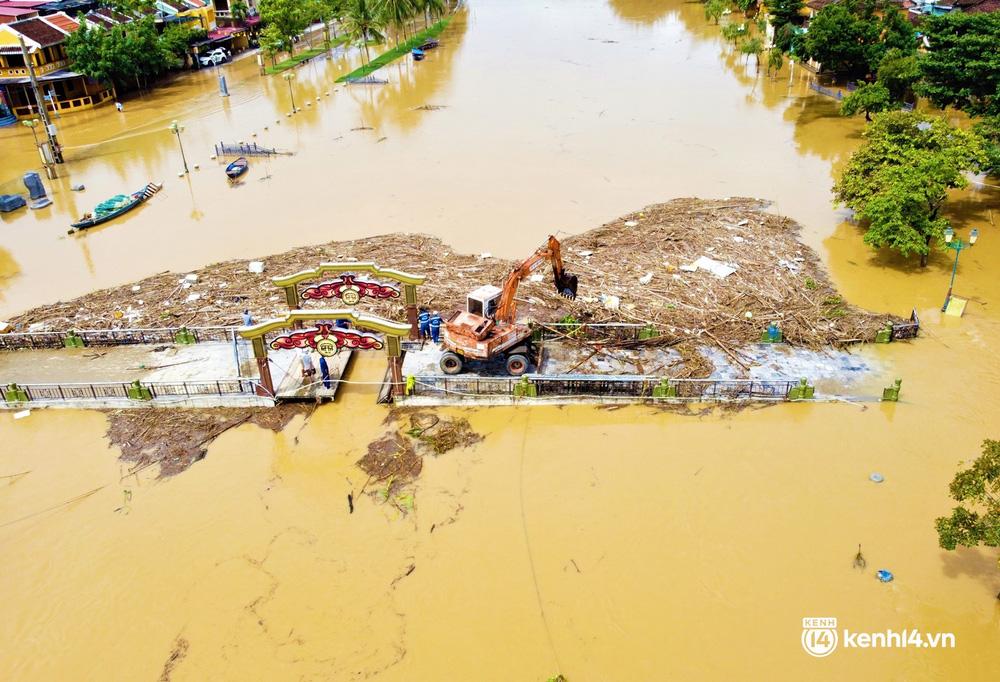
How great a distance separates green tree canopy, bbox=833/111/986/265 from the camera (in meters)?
26.1

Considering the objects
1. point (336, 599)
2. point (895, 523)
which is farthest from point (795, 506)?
point (336, 599)

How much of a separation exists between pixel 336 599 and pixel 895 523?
12.9 metres

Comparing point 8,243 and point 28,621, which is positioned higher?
point 8,243

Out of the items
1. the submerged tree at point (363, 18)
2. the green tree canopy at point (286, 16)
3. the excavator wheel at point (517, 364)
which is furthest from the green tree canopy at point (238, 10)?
the excavator wheel at point (517, 364)

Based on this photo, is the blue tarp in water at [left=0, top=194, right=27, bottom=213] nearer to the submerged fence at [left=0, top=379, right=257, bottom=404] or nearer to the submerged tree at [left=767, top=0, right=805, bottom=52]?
the submerged fence at [left=0, top=379, right=257, bottom=404]

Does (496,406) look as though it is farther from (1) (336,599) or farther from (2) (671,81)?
Answer: (2) (671,81)

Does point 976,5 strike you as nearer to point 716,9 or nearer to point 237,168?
point 716,9

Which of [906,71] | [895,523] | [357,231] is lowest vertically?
→ [895,523]

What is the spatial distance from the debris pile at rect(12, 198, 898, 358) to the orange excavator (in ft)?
11.4

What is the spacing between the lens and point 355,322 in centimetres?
1906

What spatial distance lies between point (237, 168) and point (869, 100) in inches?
1430

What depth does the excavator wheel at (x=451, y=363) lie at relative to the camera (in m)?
20.8

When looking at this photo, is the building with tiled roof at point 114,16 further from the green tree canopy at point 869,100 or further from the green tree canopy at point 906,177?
the green tree canopy at point 906,177

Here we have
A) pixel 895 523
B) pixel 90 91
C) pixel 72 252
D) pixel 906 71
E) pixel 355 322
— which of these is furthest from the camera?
pixel 90 91
